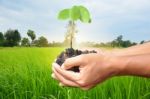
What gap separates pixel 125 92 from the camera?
2934 mm

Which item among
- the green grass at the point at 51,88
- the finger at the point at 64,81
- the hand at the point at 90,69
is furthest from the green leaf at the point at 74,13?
the green grass at the point at 51,88

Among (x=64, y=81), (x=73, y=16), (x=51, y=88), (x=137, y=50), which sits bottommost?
(x=51, y=88)

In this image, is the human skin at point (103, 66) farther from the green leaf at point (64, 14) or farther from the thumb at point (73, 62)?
the green leaf at point (64, 14)

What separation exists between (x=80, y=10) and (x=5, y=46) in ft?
18.0

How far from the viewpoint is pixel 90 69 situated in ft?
4.44

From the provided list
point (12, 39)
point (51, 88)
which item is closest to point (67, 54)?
point (51, 88)

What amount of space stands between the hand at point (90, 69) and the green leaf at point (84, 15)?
12 cm

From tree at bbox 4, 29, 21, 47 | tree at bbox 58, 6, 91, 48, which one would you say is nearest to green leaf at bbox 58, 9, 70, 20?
tree at bbox 58, 6, 91, 48

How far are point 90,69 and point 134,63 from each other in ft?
0.48

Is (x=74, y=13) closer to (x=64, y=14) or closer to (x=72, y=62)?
(x=64, y=14)

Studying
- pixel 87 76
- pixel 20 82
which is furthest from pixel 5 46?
pixel 87 76

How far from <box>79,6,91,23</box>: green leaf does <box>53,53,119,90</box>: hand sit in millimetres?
119

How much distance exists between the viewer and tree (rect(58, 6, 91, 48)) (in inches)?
51.4

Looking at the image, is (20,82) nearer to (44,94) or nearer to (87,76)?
(44,94)
